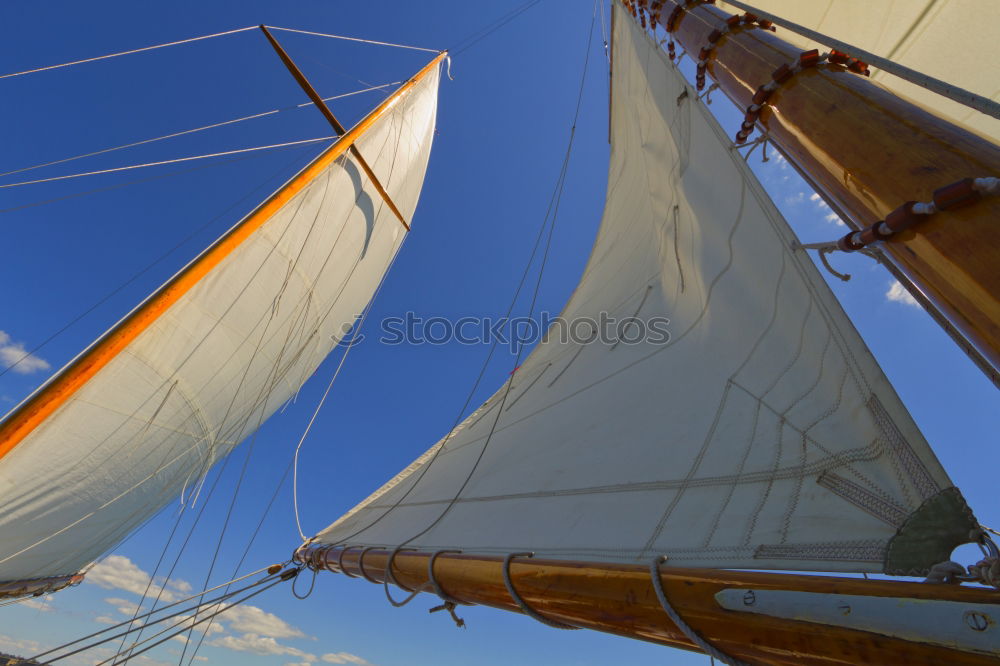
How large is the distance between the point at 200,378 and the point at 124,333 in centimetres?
180

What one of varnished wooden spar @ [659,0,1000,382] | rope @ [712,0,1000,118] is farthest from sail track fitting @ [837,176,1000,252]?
rope @ [712,0,1000,118]

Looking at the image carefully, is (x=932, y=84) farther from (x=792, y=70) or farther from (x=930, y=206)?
(x=792, y=70)

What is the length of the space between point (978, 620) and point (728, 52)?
8.24 ft

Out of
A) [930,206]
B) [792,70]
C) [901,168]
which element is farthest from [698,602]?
[792,70]

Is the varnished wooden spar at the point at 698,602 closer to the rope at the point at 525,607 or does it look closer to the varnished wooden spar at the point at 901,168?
the rope at the point at 525,607

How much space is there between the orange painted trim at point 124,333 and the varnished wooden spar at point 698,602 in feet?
8.35

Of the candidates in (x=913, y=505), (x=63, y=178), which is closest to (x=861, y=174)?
(x=913, y=505)

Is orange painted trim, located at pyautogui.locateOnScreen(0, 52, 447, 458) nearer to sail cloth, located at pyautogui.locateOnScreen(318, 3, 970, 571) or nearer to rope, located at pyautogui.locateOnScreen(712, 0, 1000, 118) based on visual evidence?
sail cloth, located at pyautogui.locateOnScreen(318, 3, 970, 571)

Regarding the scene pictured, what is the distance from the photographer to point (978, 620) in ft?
1.74

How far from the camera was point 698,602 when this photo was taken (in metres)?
0.83

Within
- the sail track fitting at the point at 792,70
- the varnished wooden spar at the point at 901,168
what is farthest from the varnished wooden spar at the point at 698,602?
the sail track fitting at the point at 792,70

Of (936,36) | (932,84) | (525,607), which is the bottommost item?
(525,607)

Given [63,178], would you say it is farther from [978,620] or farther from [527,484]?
[978,620]

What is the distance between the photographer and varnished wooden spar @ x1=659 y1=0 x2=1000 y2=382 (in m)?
0.75
